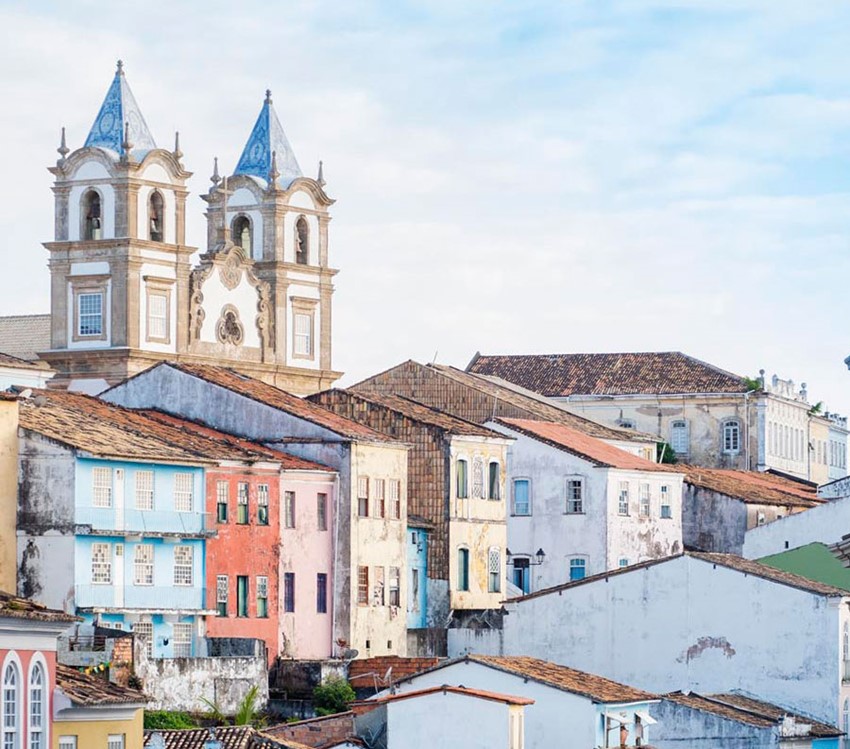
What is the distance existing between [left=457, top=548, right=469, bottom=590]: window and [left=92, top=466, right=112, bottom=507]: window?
679 inches

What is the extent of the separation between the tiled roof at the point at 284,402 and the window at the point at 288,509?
8.95 ft

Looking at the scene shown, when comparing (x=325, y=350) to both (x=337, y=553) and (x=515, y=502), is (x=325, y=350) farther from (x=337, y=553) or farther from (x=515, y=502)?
(x=337, y=553)

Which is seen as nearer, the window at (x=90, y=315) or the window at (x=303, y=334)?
the window at (x=90, y=315)

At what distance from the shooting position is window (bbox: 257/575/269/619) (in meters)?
68.4

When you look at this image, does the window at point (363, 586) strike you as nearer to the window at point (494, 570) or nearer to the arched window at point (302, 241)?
the window at point (494, 570)

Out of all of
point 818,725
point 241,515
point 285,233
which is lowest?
point 818,725

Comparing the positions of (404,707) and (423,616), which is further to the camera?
(423,616)

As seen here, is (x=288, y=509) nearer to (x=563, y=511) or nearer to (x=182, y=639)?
(x=182, y=639)

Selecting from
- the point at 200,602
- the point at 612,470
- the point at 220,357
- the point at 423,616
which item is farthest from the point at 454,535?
the point at 220,357

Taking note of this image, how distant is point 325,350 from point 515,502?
40.8m

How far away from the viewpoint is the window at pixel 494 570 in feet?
262

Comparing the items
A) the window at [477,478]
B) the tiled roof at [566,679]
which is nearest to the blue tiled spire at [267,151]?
the window at [477,478]

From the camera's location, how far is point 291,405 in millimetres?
75250

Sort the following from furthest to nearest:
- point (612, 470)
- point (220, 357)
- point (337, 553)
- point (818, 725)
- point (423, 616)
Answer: point (220, 357)
point (612, 470)
point (423, 616)
point (337, 553)
point (818, 725)
